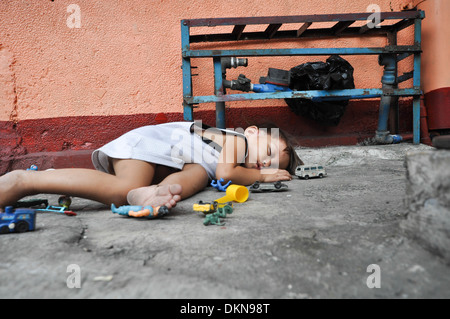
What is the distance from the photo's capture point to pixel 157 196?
4.40ft

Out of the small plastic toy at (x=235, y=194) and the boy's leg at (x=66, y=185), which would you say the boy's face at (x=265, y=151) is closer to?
the small plastic toy at (x=235, y=194)

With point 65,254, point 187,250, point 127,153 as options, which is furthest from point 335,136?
point 65,254

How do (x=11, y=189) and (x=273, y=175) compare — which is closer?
(x=11, y=189)

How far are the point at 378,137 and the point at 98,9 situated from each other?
2.81 metres

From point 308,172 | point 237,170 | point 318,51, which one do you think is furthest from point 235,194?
point 318,51

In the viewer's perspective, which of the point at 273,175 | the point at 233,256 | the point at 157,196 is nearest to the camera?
the point at 233,256

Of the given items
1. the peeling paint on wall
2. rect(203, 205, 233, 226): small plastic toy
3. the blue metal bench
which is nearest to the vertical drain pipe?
the blue metal bench

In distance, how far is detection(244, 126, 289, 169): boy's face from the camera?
2191mm

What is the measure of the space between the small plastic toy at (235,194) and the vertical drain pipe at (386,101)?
1889 millimetres

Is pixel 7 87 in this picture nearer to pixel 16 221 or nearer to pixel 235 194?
pixel 16 221

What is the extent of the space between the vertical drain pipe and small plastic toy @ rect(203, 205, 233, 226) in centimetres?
214

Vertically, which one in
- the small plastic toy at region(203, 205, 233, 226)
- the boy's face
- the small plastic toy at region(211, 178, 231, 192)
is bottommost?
the small plastic toy at region(211, 178, 231, 192)

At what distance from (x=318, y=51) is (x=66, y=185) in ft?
7.20

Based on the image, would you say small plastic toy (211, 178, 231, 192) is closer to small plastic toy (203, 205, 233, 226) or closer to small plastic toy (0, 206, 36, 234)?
small plastic toy (203, 205, 233, 226)
